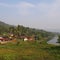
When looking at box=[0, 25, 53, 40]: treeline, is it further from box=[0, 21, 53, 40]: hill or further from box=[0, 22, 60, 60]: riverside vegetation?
box=[0, 22, 60, 60]: riverside vegetation

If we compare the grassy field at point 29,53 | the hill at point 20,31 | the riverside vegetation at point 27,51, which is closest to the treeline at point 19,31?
the hill at point 20,31

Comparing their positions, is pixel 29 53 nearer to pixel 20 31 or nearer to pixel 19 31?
pixel 19 31

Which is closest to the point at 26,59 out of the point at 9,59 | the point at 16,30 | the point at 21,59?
the point at 21,59

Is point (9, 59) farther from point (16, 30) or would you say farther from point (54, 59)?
point (16, 30)

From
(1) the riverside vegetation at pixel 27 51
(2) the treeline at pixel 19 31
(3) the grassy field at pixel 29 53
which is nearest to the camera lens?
(3) the grassy field at pixel 29 53

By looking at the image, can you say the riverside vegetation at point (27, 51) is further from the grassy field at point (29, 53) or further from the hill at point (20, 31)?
the hill at point (20, 31)

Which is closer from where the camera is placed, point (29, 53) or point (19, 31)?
point (29, 53)

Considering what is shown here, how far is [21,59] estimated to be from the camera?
22844 millimetres

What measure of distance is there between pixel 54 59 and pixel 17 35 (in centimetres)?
6072

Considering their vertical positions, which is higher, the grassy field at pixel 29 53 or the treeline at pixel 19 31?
the treeline at pixel 19 31

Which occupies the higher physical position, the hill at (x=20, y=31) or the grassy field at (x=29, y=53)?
the hill at (x=20, y=31)

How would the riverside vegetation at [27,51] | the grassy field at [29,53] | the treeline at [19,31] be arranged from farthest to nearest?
the treeline at [19,31], the riverside vegetation at [27,51], the grassy field at [29,53]

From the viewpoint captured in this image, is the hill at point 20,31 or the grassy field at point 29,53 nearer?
the grassy field at point 29,53

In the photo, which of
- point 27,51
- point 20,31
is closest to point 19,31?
point 20,31
